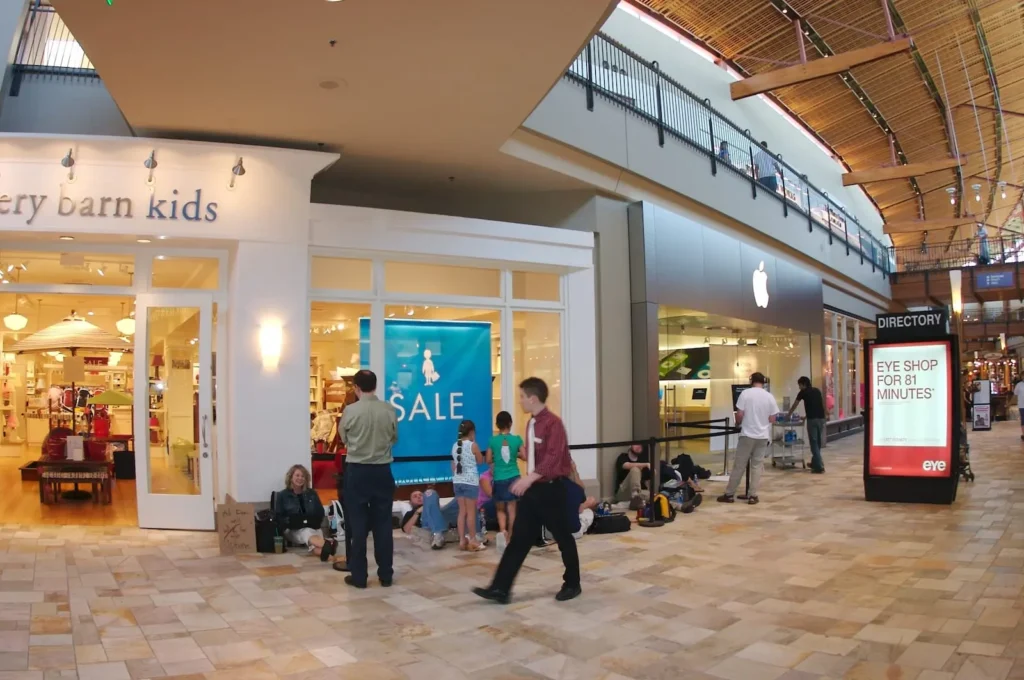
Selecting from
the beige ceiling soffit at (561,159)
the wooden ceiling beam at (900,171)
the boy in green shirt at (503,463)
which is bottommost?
the boy in green shirt at (503,463)

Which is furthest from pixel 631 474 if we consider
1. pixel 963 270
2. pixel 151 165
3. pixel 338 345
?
pixel 963 270

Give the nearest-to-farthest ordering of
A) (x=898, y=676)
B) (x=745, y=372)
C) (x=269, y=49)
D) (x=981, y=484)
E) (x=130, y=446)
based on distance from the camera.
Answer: (x=898, y=676), (x=269, y=49), (x=981, y=484), (x=130, y=446), (x=745, y=372)

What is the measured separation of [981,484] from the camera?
10234mm

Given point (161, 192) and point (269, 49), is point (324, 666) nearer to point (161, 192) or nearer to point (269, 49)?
point (269, 49)

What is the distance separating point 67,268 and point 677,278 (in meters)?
7.74

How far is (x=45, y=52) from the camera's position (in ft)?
26.8

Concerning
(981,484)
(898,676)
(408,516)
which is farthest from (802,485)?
(898,676)

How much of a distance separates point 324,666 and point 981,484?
9.86m

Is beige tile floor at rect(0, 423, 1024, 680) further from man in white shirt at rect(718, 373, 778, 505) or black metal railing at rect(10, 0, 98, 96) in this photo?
black metal railing at rect(10, 0, 98, 96)

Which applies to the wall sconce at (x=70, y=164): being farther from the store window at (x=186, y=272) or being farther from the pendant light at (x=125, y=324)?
the pendant light at (x=125, y=324)

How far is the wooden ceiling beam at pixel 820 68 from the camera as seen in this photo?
13023 mm

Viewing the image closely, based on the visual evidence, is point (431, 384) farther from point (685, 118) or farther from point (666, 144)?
point (685, 118)

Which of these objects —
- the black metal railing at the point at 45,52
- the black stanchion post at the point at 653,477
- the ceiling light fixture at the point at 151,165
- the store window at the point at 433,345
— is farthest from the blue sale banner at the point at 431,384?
the black metal railing at the point at 45,52

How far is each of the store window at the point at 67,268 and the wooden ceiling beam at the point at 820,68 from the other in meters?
11.0
